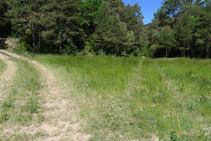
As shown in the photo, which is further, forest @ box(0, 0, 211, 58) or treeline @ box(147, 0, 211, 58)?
treeline @ box(147, 0, 211, 58)

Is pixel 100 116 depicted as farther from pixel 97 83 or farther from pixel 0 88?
pixel 0 88

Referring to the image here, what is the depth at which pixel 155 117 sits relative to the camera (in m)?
2.76

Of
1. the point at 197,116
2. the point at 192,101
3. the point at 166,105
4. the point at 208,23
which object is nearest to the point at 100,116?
the point at 166,105

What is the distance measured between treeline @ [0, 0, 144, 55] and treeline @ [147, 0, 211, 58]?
33.9 ft

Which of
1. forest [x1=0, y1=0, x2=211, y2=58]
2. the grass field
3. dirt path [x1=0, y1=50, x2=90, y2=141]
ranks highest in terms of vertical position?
forest [x1=0, y1=0, x2=211, y2=58]

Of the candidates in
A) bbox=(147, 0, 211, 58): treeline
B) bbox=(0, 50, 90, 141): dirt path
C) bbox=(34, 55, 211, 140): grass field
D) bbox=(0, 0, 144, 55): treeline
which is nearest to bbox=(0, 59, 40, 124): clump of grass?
bbox=(0, 50, 90, 141): dirt path

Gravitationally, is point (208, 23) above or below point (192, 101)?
above

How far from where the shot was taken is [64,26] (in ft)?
83.0

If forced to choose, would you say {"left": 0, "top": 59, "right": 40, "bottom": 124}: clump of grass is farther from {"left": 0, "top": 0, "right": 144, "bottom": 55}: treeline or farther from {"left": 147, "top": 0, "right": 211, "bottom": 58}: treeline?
{"left": 147, "top": 0, "right": 211, "bottom": 58}: treeline

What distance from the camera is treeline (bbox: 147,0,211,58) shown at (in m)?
30.6

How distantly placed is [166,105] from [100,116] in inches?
59.8

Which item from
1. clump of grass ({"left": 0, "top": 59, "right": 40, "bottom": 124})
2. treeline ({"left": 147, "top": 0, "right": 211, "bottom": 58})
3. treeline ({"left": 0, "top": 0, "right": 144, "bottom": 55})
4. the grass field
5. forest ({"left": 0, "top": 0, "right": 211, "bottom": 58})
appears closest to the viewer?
the grass field

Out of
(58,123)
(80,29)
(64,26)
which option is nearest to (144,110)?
(58,123)

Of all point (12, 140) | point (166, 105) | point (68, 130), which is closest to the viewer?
point (12, 140)
